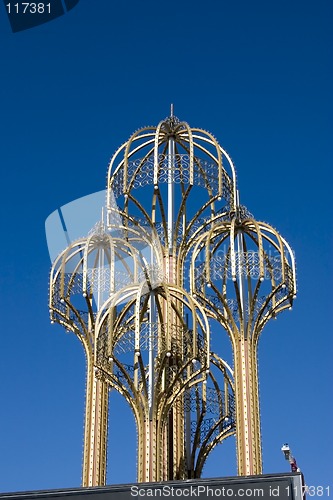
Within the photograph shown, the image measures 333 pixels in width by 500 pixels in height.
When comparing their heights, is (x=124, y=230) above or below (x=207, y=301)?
above

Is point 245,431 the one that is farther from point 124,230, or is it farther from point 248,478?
point 124,230

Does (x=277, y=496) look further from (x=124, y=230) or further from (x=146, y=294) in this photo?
(x=124, y=230)

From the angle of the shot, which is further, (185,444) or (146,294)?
(185,444)

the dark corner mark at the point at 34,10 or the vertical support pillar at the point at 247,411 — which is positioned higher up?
the dark corner mark at the point at 34,10

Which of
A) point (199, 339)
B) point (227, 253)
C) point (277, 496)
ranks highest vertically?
point (227, 253)

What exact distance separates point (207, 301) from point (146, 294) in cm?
260

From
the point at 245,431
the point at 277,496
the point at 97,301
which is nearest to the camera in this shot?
the point at 277,496

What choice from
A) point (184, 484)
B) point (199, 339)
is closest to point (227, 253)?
point (199, 339)

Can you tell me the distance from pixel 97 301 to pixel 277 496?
38.3 ft

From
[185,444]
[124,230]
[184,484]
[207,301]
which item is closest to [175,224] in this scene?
[124,230]

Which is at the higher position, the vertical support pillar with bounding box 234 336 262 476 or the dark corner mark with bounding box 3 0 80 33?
the dark corner mark with bounding box 3 0 80 33

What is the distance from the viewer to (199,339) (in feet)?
113

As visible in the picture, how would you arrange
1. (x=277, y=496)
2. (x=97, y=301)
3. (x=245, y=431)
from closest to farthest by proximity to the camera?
(x=277, y=496), (x=245, y=431), (x=97, y=301)

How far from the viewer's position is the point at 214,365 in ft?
128
